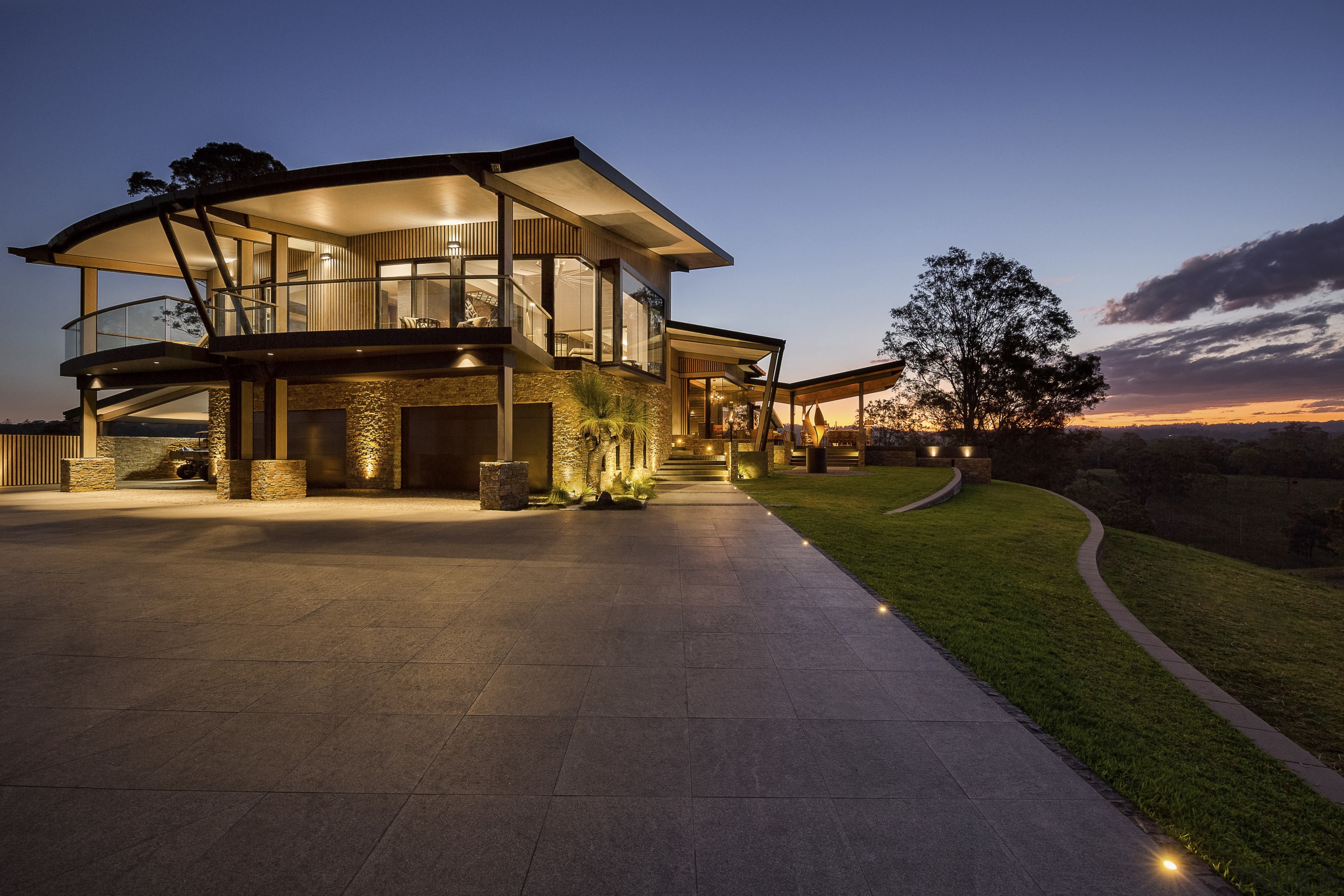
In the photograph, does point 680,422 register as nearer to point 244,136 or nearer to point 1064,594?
point 1064,594

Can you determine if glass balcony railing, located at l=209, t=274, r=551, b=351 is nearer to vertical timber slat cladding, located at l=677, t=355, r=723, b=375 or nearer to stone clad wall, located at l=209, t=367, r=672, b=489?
stone clad wall, located at l=209, t=367, r=672, b=489

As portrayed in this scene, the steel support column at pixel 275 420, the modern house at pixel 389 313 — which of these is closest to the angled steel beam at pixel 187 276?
the modern house at pixel 389 313

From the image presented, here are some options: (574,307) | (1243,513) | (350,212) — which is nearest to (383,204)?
(350,212)

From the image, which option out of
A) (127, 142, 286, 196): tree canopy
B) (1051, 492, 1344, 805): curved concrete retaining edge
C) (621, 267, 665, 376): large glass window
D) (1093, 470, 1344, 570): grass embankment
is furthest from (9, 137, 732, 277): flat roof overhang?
(1093, 470, 1344, 570): grass embankment

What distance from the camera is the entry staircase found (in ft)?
65.3

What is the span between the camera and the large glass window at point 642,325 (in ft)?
54.3

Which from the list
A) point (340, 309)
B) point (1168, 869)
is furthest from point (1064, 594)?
point (340, 309)

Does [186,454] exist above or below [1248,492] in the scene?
above

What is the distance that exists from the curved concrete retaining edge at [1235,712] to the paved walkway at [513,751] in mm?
1567

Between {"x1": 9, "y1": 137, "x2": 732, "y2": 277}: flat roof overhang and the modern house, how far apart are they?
0.20 ft

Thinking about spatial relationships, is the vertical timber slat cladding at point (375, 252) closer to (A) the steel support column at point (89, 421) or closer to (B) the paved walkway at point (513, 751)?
(A) the steel support column at point (89, 421)

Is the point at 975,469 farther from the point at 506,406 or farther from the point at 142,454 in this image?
the point at 142,454

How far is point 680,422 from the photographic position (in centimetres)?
2614

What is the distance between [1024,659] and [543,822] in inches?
161
